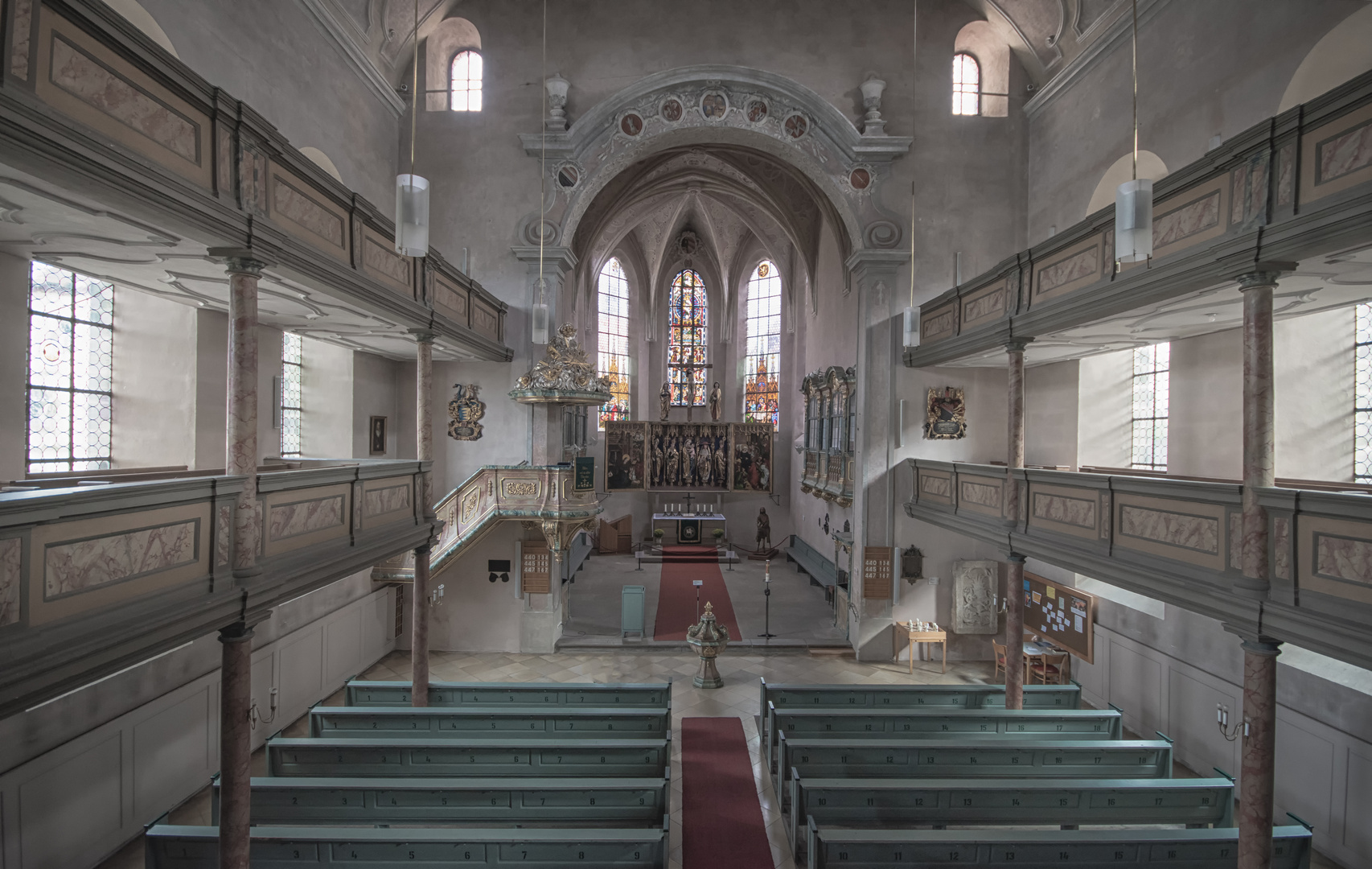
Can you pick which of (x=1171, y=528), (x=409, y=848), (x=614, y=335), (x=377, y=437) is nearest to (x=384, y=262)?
(x=377, y=437)

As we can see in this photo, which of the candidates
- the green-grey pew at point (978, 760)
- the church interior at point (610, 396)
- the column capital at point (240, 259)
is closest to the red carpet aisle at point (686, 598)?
the church interior at point (610, 396)

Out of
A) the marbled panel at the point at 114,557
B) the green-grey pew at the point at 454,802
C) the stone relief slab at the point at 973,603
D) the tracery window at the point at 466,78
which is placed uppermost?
the tracery window at the point at 466,78

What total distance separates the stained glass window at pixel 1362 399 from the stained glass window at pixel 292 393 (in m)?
17.1

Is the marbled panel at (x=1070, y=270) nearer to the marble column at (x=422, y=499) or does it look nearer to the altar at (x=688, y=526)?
the marble column at (x=422, y=499)

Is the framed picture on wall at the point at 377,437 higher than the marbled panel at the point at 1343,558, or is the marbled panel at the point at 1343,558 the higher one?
the framed picture on wall at the point at 377,437

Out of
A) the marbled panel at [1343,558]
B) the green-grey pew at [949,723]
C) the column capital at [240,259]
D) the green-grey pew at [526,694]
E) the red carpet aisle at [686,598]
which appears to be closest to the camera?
the marbled panel at [1343,558]

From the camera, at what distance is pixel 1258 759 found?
6012mm

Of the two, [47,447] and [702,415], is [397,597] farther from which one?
[702,415]

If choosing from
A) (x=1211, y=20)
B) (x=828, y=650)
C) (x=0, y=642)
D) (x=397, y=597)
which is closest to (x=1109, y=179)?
(x=1211, y=20)

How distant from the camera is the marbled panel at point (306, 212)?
6430 millimetres

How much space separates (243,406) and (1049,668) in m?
14.2

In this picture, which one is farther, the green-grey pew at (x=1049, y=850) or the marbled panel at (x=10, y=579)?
the green-grey pew at (x=1049, y=850)

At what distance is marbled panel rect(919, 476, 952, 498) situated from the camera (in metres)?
12.5

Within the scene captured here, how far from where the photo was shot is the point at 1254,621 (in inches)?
235
